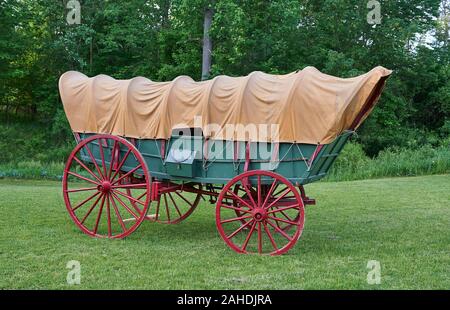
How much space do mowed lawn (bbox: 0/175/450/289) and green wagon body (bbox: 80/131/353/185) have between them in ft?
3.24

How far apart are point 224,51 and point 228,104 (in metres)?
15.3

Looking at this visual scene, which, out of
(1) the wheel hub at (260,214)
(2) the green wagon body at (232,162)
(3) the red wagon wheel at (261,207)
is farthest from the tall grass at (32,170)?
(1) the wheel hub at (260,214)

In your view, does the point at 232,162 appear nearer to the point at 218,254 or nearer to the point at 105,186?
the point at 218,254

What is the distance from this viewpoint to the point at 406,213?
33.6ft

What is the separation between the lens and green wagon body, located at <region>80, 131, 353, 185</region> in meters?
6.62

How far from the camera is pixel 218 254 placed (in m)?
6.66

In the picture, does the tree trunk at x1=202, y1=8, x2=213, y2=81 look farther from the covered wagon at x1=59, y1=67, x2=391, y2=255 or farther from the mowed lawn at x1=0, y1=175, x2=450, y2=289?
the covered wagon at x1=59, y1=67, x2=391, y2=255

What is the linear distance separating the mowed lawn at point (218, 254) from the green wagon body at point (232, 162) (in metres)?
0.99

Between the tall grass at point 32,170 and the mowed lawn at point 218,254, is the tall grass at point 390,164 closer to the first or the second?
the mowed lawn at point 218,254

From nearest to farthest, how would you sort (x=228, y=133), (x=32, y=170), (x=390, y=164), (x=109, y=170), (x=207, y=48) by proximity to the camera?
(x=228, y=133) → (x=109, y=170) → (x=390, y=164) → (x=32, y=170) → (x=207, y=48)

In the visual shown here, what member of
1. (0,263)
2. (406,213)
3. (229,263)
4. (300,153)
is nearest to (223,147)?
(300,153)

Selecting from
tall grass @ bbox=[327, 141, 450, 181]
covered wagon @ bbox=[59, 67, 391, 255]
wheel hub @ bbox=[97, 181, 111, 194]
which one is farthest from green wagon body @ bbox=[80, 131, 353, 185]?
tall grass @ bbox=[327, 141, 450, 181]

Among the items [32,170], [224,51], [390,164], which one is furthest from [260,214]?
[224,51]
